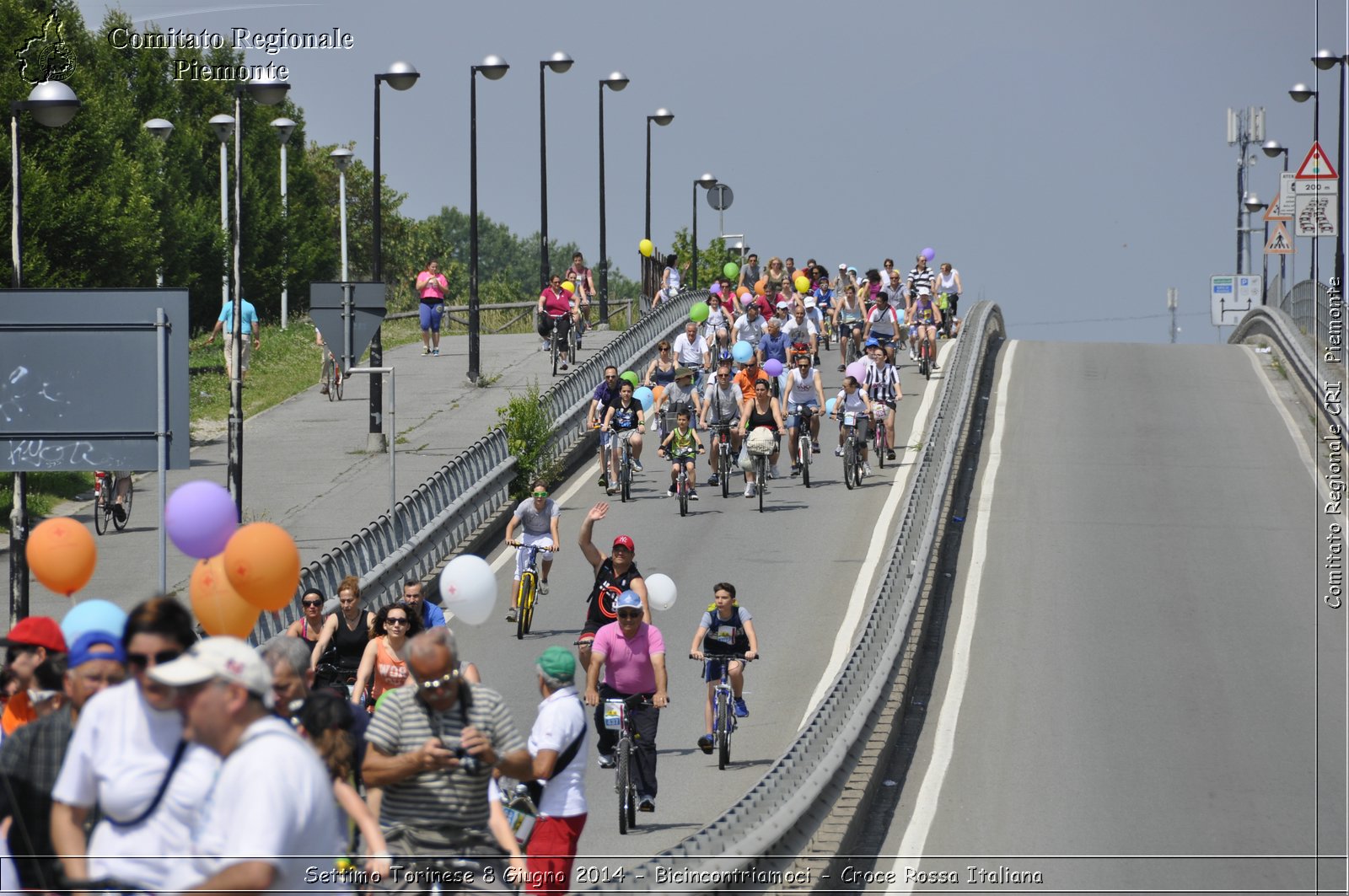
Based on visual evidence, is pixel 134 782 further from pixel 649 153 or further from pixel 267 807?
pixel 649 153

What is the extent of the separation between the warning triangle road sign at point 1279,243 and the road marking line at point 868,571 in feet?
29.9

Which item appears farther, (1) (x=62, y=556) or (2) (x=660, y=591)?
(2) (x=660, y=591)

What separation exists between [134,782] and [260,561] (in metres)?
3.43

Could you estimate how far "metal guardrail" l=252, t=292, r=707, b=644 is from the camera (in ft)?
56.3

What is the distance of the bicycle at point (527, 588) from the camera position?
728 inches

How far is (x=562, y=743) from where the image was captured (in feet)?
29.8

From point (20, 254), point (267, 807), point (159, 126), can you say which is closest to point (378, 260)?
point (20, 254)

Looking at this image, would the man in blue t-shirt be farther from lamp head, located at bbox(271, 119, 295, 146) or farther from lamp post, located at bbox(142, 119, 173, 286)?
lamp head, located at bbox(271, 119, 295, 146)

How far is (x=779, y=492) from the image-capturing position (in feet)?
87.1

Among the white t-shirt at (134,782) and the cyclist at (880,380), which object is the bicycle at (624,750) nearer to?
the white t-shirt at (134,782)

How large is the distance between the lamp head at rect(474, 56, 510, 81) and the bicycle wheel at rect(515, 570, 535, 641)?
57.8 ft

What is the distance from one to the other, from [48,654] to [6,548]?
1648 centimetres

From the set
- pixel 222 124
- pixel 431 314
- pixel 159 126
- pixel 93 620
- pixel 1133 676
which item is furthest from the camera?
pixel 159 126

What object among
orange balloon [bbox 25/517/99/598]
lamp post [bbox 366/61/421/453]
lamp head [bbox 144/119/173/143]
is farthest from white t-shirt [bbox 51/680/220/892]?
lamp head [bbox 144/119/173/143]
